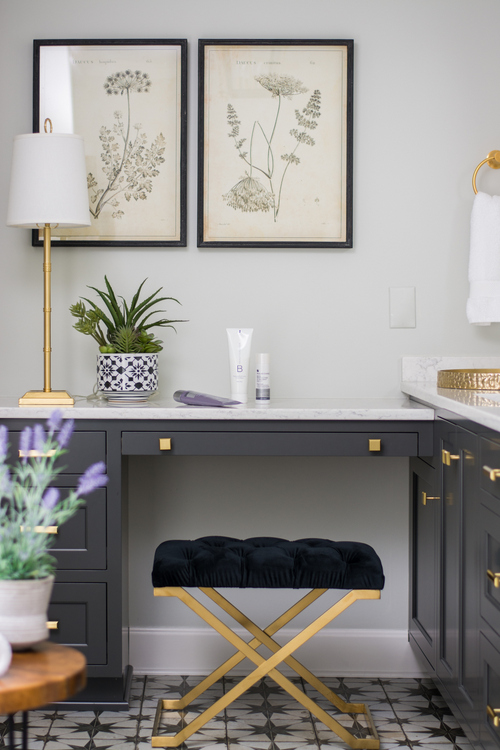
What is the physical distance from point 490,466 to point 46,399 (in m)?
1.25

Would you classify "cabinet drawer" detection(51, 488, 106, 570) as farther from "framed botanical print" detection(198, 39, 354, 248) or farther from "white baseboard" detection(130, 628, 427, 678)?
"framed botanical print" detection(198, 39, 354, 248)

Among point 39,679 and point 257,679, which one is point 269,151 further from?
point 39,679

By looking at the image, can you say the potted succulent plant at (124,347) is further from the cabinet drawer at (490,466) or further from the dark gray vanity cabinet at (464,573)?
the cabinet drawer at (490,466)

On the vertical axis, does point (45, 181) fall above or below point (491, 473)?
above

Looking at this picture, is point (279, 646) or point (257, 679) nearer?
point (257, 679)

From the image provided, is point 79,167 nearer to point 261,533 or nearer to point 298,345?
point 298,345

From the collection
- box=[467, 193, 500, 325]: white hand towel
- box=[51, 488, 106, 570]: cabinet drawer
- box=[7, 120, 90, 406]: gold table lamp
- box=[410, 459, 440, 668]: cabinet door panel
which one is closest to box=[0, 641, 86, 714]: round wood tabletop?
box=[51, 488, 106, 570]: cabinet drawer

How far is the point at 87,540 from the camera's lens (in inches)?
75.6

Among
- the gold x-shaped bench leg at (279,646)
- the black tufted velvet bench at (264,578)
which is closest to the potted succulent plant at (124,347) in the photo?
the black tufted velvet bench at (264,578)

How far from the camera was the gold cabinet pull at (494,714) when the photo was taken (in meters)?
1.36

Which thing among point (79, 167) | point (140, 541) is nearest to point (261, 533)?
point (140, 541)

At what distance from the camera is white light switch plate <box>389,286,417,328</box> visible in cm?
229

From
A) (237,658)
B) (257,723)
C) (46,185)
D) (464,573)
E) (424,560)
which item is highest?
(46,185)

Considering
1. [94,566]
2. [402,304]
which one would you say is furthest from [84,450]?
[402,304]
